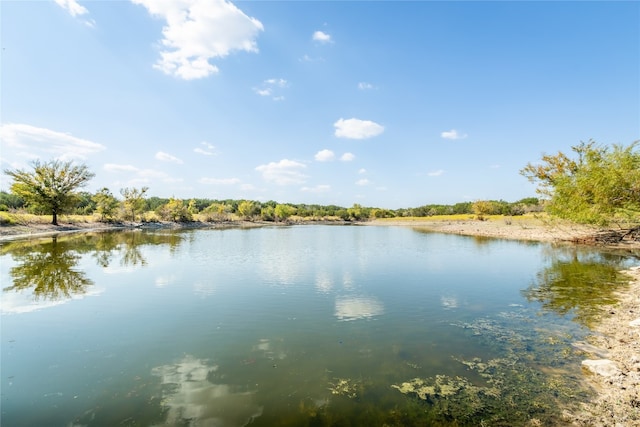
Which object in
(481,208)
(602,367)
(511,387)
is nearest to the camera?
(511,387)

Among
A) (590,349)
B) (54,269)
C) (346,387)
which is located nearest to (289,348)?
(346,387)

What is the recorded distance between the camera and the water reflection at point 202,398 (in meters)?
5.93

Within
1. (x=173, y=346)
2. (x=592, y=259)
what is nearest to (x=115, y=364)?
(x=173, y=346)

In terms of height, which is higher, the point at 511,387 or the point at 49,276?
the point at 49,276

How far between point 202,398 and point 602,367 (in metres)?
9.37

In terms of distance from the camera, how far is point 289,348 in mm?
9188

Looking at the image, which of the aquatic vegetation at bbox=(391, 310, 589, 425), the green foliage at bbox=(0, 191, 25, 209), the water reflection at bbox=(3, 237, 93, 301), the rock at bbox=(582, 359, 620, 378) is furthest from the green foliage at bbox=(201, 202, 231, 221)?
the rock at bbox=(582, 359, 620, 378)

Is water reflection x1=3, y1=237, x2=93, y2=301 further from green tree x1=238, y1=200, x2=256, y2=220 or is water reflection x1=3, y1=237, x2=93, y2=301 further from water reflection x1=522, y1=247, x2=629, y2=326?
green tree x1=238, y1=200, x2=256, y2=220

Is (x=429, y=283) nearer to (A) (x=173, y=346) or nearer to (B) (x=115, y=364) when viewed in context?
(A) (x=173, y=346)

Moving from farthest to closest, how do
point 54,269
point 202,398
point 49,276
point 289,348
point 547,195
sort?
point 547,195 < point 54,269 < point 49,276 < point 289,348 < point 202,398

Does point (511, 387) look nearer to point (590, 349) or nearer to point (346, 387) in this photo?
point (346, 387)

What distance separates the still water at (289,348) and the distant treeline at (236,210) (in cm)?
5162

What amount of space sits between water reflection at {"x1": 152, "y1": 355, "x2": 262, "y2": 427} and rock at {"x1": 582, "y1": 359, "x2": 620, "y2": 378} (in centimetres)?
791

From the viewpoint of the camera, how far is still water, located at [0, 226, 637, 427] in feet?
20.5
